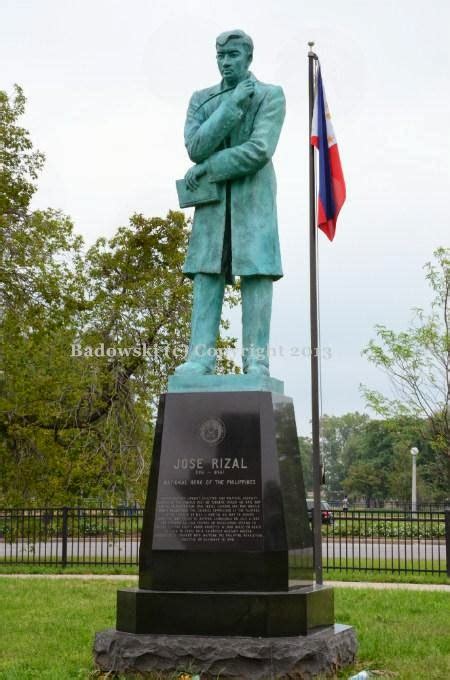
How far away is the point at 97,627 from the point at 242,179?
4.71 m

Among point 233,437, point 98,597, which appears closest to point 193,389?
point 233,437

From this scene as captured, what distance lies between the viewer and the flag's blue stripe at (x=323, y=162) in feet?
38.1

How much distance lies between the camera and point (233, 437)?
22.8ft

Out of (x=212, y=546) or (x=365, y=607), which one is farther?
(x=365, y=607)

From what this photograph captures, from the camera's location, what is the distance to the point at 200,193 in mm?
7789

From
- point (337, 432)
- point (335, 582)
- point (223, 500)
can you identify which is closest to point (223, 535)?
point (223, 500)

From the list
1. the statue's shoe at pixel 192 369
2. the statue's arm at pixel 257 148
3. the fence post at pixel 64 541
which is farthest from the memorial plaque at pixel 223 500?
the fence post at pixel 64 541

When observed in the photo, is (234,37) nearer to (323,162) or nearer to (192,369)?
(192,369)

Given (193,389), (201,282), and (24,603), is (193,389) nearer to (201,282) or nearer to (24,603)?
(201,282)

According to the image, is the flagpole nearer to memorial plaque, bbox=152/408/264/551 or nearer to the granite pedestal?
the granite pedestal

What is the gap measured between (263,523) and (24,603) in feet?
18.7

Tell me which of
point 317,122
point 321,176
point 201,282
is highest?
point 317,122

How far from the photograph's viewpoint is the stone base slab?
624 cm

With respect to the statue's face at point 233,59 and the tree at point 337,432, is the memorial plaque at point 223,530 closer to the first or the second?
the statue's face at point 233,59
